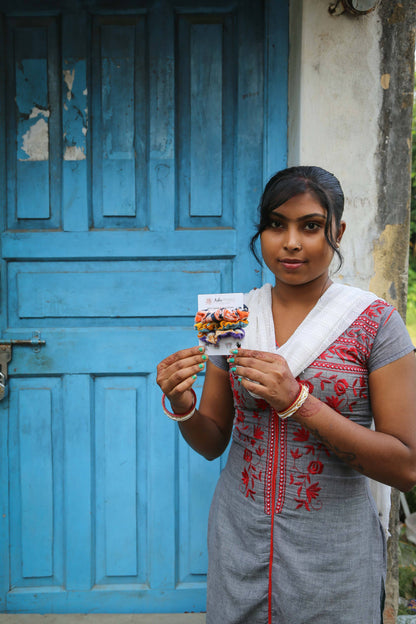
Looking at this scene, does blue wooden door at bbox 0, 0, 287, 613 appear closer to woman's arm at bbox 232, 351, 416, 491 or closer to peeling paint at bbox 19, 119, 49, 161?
peeling paint at bbox 19, 119, 49, 161

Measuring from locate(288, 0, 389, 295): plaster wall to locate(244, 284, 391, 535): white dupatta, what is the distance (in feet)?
2.47

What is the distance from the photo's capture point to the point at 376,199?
6.70 feet

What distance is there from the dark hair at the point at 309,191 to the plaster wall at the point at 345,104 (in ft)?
2.36

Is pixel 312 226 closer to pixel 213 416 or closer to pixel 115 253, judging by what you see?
pixel 213 416

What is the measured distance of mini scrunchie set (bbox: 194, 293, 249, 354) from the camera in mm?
1330

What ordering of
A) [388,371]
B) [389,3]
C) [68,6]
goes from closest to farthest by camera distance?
[388,371], [389,3], [68,6]

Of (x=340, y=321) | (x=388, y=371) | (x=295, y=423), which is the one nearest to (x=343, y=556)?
(x=295, y=423)

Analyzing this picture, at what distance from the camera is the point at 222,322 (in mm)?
1331

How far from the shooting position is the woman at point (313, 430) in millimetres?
1257

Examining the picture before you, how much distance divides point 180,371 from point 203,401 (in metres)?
0.32

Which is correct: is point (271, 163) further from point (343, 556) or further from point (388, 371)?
point (343, 556)

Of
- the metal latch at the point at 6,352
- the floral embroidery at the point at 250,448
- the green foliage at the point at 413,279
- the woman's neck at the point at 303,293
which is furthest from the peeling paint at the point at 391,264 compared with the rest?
the green foliage at the point at 413,279

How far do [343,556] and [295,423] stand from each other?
15.5 inches

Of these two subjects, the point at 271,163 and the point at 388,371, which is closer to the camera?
the point at 388,371
